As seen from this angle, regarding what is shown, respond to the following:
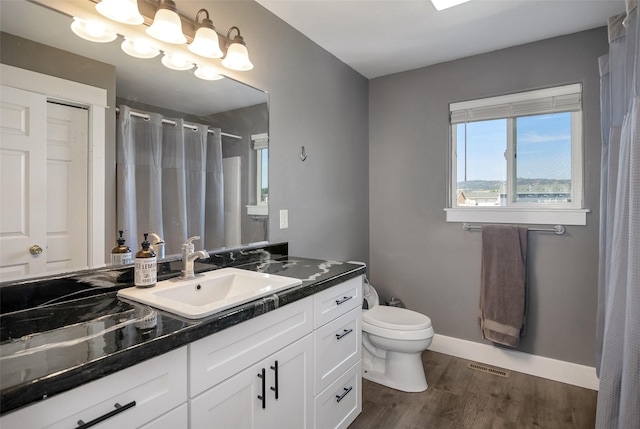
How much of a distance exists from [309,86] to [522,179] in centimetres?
170

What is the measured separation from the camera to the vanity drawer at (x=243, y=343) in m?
0.94

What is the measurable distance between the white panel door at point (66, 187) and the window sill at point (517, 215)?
2.38 meters

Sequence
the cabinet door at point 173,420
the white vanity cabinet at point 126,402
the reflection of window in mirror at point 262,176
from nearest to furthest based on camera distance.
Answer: the white vanity cabinet at point 126,402
the cabinet door at point 173,420
the reflection of window in mirror at point 262,176

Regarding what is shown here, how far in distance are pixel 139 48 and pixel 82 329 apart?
1103mm

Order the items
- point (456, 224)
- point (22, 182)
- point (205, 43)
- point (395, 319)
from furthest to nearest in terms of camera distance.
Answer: point (456, 224) < point (395, 319) < point (205, 43) < point (22, 182)

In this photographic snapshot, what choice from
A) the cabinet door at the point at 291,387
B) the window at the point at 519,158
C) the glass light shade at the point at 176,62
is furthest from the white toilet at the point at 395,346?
the glass light shade at the point at 176,62

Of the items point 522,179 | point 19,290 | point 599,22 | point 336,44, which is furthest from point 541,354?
point 19,290

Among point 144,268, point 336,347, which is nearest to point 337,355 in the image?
point 336,347

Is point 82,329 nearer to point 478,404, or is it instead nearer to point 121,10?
point 121,10

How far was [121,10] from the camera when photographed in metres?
1.19

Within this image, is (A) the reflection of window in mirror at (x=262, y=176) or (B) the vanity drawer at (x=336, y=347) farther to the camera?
(A) the reflection of window in mirror at (x=262, y=176)

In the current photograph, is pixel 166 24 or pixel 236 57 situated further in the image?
pixel 236 57

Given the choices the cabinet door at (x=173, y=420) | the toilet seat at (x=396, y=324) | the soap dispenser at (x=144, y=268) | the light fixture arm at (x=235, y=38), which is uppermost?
the light fixture arm at (x=235, y=38)

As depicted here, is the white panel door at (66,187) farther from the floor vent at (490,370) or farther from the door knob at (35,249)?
the floor vent at (490,370)
